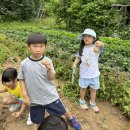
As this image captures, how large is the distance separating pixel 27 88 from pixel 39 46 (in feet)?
2.01

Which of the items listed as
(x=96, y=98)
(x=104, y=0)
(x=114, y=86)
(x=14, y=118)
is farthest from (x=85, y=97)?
(x=104, y=0)

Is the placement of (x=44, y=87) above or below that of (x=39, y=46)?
below

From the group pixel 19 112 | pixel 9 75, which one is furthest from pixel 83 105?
pixel 9 75

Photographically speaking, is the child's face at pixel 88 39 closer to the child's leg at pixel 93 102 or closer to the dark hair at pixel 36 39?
the child's leg at pixel 93 102

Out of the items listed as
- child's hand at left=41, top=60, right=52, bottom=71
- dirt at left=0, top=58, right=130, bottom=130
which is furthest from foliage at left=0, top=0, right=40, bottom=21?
child's hand at left=41, top=60, right=52, bottom=71

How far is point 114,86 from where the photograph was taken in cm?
522

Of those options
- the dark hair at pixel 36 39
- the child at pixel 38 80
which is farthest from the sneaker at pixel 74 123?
the dark hair at pixel 36 39

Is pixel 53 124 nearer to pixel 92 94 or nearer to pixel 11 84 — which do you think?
pixel 11 84

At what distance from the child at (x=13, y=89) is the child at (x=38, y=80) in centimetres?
59

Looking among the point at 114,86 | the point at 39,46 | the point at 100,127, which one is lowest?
the point at 100,127

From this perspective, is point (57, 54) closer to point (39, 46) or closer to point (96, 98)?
point (96, 98)

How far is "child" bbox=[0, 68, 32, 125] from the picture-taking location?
13.8 ft

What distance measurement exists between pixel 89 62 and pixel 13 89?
1.22 meters

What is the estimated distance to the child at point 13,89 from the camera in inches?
165
